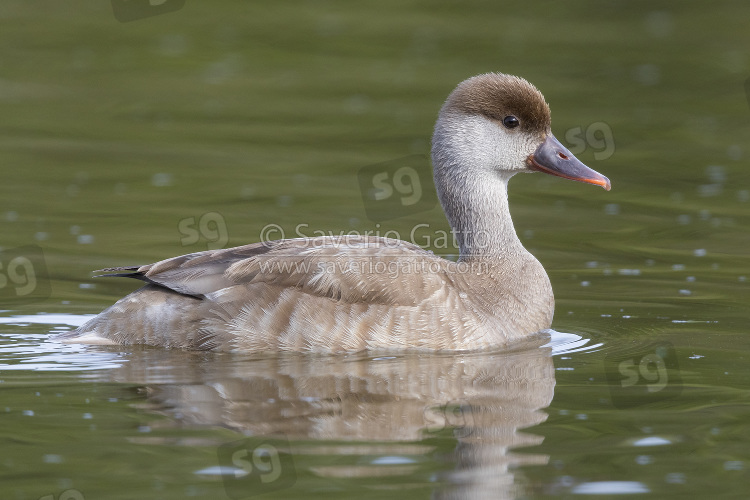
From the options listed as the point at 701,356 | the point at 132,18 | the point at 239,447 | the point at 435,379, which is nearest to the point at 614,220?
the point at 701,356

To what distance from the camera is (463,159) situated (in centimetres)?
944

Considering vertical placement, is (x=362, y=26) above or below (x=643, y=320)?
above

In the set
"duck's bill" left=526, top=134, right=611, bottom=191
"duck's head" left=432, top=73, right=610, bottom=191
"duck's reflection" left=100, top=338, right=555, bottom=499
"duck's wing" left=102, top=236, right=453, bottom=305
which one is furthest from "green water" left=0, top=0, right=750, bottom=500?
"duck's head" left=432, top=73, right=610, bottom=191

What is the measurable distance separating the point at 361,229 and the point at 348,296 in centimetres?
320

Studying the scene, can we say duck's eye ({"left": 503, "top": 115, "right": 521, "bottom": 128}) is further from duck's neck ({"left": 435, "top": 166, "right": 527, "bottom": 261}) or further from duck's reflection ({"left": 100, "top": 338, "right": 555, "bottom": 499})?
duck's reflection ({"left": 100, "top": 338, "right": 555, "bottom": 499})

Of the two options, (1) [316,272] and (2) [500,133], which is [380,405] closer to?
(1) [316,272]

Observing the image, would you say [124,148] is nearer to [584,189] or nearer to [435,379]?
[584,189]

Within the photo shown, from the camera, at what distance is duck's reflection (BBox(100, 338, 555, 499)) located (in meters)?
6.16

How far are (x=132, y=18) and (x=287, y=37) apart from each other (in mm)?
2543

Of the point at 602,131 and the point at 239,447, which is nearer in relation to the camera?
the point at 239,447

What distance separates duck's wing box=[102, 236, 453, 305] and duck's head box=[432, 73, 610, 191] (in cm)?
103

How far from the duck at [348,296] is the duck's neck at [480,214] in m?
0.15

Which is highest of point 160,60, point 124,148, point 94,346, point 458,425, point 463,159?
point 160,60

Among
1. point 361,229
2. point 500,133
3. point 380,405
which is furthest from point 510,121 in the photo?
point 380,405
